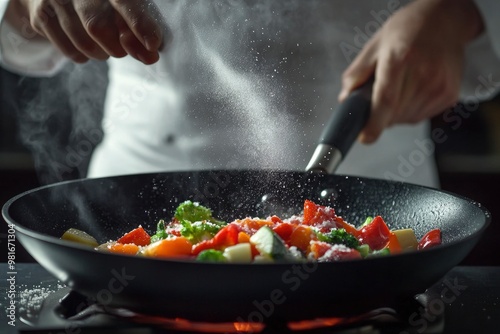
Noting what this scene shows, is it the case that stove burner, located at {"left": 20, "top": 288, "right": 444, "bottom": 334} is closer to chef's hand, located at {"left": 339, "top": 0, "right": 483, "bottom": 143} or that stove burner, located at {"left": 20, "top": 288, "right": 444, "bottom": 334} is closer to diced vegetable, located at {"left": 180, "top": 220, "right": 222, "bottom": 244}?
diced vegetable, located at {"left": 180, "top": 220, "right": 222, "bottom": 244}

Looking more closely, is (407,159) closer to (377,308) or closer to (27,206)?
(377,308)

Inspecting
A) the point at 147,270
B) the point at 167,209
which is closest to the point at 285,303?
the point at 147,270

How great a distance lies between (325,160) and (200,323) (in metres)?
0.73

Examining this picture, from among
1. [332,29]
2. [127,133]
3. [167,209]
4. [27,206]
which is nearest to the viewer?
[27,206]

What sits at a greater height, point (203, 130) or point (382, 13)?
point (382, 13)

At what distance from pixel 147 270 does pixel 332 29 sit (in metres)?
1.59

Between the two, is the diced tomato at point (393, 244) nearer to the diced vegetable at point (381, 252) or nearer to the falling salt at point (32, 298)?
the diced vegetable at point (381, 252)

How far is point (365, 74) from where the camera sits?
→ 7.40 ft

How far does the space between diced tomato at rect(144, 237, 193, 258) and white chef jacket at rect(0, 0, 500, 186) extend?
719 millimetres

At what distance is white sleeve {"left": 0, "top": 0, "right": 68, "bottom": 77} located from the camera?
256 centimetres

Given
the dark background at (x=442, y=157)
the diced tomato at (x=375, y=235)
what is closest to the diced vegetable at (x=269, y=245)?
the diced tomato at (x=375, y=235)

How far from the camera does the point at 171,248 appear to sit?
4.84ft

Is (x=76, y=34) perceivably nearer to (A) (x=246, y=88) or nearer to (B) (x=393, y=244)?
(A) (x=246, y=88)

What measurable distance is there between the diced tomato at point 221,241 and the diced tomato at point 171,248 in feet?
0.08
